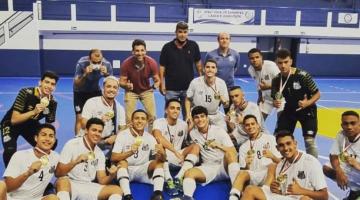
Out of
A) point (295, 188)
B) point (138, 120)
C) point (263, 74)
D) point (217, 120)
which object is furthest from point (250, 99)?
point (295, 188)

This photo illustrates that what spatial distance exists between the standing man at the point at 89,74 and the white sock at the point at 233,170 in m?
3.01

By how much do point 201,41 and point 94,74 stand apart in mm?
13449

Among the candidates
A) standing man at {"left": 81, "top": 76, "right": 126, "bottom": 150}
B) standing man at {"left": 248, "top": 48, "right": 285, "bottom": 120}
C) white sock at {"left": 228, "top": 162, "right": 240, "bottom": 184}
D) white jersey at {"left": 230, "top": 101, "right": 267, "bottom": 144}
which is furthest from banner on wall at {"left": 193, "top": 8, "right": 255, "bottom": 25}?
white sock at {"left": 228, "top": 162, "right": 240, "bottom": 184}

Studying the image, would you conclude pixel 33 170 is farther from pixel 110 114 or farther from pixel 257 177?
pixel 257 177

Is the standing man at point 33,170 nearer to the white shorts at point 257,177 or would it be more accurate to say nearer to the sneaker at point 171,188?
the sneaker at point 171,188

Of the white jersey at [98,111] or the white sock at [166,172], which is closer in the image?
the white sock at [166,172]

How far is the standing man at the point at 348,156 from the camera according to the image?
17.9 feet

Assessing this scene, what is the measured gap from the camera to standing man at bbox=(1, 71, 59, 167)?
5809 millimetres

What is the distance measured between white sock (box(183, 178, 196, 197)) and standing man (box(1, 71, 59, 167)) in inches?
92.4

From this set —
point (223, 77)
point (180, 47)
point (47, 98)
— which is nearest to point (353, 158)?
point (223, 77)

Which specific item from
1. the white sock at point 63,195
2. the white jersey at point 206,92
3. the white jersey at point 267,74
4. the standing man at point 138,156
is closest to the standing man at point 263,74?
the white jersey at point 267,74

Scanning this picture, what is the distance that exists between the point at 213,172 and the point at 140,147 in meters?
1.21

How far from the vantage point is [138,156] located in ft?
20.4

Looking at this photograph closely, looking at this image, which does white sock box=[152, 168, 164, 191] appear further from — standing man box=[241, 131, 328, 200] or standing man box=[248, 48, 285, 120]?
standing man box=[248, 48, 285, 120]
